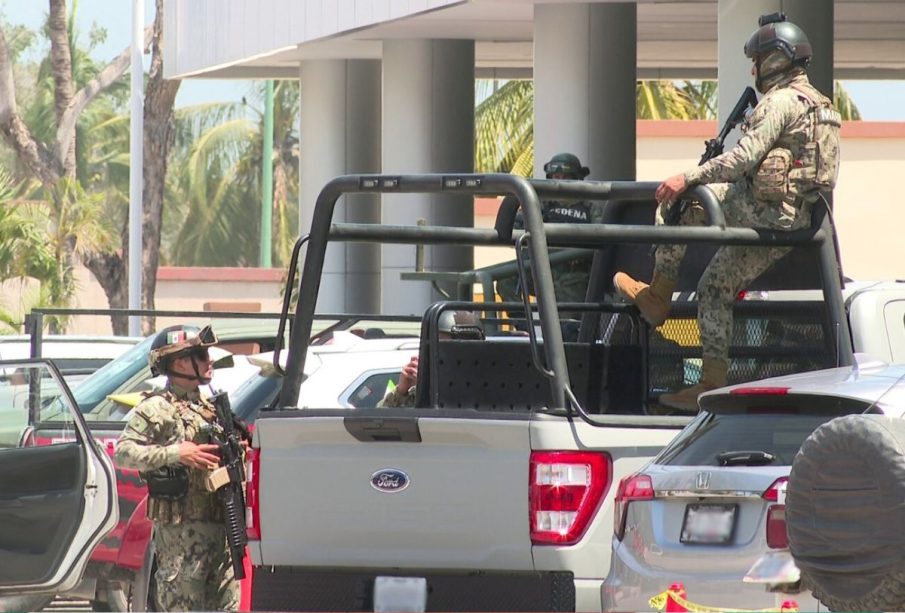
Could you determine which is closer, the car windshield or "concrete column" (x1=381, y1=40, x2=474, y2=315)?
the car windshield

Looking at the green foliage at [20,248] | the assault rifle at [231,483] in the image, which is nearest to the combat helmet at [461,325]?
the assault rifle at [231,483]

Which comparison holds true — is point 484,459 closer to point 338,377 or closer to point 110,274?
point 338,377

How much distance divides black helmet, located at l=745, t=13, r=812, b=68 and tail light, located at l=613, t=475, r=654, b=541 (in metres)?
2.38

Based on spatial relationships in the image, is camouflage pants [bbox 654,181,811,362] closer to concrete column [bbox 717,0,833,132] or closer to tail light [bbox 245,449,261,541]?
tail light [bbox 245,449,261,541]

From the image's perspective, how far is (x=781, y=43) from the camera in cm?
801

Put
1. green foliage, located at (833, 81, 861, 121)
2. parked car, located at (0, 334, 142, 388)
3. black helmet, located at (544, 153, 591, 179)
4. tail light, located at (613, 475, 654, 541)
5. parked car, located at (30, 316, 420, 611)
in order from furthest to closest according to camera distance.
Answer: green foliage, located at (833, 81, 861, 121), parked car, located at (0, 334, 142, 388), black helmet, located at (544, 153, 591, 179), parked car, located at (30, 316, 420, 611), tail light, located at (613, 475, 654, 541)

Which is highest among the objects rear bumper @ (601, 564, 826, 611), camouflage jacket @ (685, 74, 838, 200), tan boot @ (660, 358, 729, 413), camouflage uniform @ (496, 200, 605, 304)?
camouflage jacket @ (685, 74, 838, 200)

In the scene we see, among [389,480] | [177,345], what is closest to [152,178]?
[177,345]

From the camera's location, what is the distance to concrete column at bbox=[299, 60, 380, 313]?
25438 millimetres

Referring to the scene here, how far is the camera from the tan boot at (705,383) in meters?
7.78

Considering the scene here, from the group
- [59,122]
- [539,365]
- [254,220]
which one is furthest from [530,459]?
[254,220]

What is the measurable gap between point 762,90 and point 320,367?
2918 millimetres

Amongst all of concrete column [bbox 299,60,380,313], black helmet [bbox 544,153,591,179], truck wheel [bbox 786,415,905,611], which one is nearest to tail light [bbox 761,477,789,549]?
truck wheel [bbox 786,415,905,611]

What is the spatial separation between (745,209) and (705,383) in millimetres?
753
